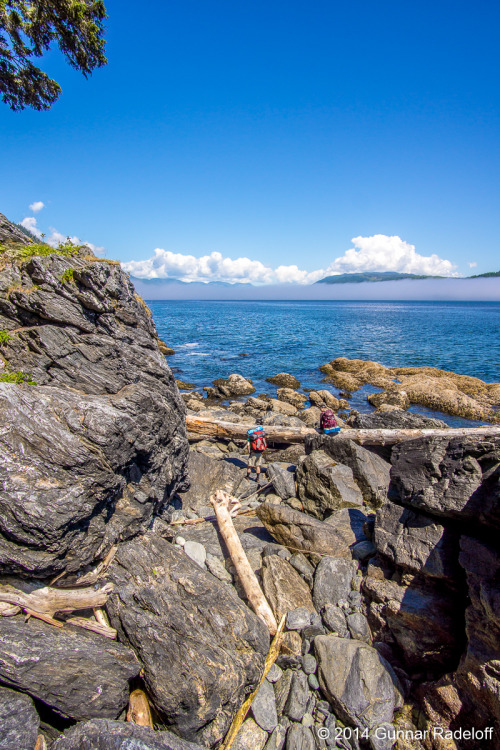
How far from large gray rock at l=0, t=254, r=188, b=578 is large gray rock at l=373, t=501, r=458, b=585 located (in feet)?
21.5

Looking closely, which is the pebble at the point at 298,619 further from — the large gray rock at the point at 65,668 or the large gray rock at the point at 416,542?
the large gray rock at the point at 65,668

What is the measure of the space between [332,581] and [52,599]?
6474mm

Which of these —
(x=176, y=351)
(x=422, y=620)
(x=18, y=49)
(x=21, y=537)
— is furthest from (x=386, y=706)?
(x=176, y=351)

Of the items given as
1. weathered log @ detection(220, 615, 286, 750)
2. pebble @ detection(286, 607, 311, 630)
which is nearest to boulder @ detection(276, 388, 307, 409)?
pebble @ detection(286, 607, 311, 630)

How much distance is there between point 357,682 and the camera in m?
6.57

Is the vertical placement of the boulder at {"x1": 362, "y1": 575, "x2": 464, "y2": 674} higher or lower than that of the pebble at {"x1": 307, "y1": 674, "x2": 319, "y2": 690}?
higher

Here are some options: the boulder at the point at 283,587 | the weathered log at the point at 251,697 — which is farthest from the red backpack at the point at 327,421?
the weathered log at the point at 251,697

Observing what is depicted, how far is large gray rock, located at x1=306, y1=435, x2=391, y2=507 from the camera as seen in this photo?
1271cm

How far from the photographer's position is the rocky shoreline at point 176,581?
5766 mm

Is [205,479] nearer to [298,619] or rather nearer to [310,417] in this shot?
[298,619]

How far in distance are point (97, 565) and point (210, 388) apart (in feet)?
80.3

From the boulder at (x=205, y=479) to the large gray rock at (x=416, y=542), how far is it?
6.51 m

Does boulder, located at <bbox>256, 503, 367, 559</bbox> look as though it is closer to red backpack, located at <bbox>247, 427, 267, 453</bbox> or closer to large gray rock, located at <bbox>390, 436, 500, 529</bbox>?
large gray rock, located at <bbox>390, 436, 500, 529</bbox>

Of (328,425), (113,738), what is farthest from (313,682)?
(328,425)
